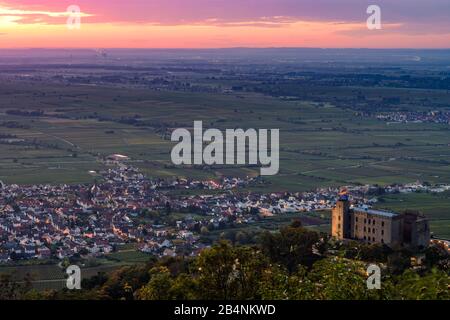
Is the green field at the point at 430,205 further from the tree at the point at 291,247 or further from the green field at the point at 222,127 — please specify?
the tree at the point at 291,247

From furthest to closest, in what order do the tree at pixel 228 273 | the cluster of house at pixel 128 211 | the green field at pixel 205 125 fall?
the green field at pixel 205 125
the cluster of house at pixel 128 211
the tree at pixel 228 273

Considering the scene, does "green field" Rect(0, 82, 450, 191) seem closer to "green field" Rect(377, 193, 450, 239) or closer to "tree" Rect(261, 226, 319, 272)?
"green field" Rect(377, 193, 450, 239)

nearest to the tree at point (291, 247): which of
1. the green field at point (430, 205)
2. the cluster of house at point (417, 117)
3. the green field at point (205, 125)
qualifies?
the green field at point (430, 205)

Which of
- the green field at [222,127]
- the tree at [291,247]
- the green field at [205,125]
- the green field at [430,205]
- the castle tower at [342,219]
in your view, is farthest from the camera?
the green field at [205,125]

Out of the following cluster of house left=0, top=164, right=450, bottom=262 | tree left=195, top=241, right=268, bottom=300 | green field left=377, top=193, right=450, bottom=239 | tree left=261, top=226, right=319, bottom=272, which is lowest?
green field left=377, top=193, right=450, bottom=239

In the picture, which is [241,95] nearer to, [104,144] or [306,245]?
[104,144]

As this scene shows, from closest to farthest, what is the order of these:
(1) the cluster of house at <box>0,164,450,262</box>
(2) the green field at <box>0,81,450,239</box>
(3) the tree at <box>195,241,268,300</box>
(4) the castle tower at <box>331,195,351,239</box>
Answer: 1. (3) the tree at <box>195,241,268,300</box>
2. (4) the castle tower at <box>331,195,351,239</box>
3. (1) the cluster of house at <box>0,164,450,262</box>
4. (2) the green field at <box>0,81,450,239</box>

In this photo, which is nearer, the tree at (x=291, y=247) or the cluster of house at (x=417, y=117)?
the tree at (x=291, y=247)

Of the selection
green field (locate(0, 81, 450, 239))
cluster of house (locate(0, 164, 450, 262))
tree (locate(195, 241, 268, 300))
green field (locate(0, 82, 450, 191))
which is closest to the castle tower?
cluster of house (locate(0, 164, 450, 262))
